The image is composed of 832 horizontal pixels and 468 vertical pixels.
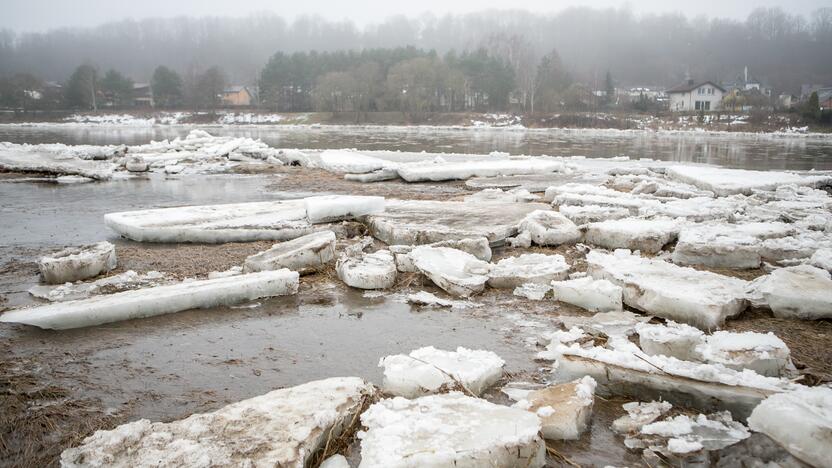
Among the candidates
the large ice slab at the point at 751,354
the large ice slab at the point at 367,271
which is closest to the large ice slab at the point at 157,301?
the large ice slab at the point at 367,271

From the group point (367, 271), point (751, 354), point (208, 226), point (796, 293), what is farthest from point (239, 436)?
point (208, 226)

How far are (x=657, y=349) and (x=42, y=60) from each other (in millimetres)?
149174

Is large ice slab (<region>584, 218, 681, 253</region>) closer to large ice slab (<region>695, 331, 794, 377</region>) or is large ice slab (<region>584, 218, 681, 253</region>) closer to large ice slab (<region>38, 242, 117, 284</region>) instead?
large ice slab (<region>695, 331, 794, 377</region>)

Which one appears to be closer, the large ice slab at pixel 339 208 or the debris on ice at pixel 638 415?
the debris on ice at pixel 638 415

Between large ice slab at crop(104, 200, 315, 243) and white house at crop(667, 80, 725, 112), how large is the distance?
2542 inches

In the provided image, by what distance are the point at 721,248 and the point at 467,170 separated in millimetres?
5460

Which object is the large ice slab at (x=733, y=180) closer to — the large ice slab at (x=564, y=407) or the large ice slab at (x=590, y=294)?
the large ice slab at (x=590, y=294)

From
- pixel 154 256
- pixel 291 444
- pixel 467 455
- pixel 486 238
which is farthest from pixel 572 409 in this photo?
pixel 154 256

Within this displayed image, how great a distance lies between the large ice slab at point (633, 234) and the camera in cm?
443

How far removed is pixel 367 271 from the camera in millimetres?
3746

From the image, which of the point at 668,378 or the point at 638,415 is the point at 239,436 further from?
the point at 668,378

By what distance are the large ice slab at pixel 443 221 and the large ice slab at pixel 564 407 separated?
2280 millimetres

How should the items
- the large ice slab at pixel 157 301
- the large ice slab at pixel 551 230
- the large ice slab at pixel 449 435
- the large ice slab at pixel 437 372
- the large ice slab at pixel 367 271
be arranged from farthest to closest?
the large ice slab at pixel 551 230
the large ice slab at pixel 367 271
the large ice slab at pixel 157 301
the large ice slab at pixel 437 372
the large ice slab at pixel 449 435

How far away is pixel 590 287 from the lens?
11.0 ft
